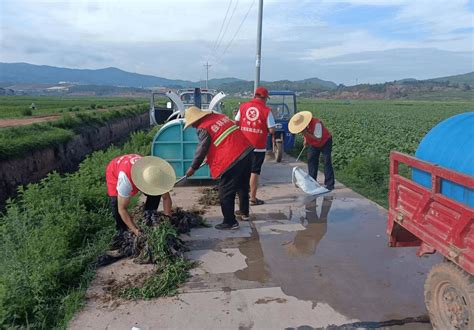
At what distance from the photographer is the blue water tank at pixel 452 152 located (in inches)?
112

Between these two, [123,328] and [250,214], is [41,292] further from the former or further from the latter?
[250,214]

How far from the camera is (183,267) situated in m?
4.42

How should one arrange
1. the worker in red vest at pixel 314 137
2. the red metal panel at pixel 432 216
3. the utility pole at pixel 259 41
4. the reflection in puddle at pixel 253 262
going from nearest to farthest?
the red metal panel at pixel 432 216, the reflection in puddle at pixel 253 262, the worker in red vest at pixel 314 137, the utility pole at pixel 259 41

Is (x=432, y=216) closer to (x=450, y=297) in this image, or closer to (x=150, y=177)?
(x=450, y=297)

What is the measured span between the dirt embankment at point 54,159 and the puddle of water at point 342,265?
755 centimetres

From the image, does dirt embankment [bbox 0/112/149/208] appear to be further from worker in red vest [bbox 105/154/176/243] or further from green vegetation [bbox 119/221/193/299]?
green vegetation [bbox 119/221/193/299]

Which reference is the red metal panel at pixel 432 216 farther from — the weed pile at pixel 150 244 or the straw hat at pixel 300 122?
the straw hat at pixel 300 122

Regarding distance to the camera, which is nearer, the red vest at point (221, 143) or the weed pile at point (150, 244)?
the weed pile at point (150, 244)

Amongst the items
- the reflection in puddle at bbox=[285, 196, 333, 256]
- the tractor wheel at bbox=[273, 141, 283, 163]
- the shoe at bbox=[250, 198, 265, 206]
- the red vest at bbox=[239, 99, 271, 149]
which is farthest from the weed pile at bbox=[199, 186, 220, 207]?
the tractor wheel at bbox=[273, 141, 283, 163]

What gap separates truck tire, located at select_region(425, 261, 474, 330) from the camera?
106 inches

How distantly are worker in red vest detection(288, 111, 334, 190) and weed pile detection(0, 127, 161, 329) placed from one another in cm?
358

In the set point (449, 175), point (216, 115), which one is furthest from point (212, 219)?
point (449, 175)

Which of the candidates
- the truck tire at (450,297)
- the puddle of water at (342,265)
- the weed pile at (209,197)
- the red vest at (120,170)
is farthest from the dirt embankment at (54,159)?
the truck tire at (450,297)

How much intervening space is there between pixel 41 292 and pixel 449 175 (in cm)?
373
